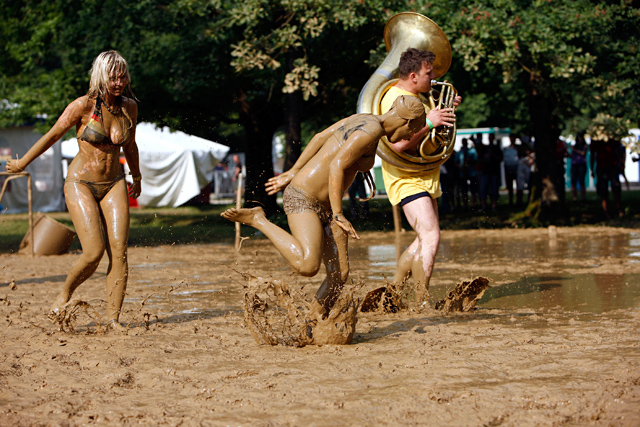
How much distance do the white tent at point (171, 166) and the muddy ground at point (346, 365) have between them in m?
17.6

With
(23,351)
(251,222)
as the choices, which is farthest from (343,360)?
(23,351)

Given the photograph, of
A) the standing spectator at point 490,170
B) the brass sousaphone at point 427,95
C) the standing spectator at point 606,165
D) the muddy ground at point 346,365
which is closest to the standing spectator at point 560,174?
the standing spectator at point 606,165

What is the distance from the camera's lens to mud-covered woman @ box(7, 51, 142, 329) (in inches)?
216

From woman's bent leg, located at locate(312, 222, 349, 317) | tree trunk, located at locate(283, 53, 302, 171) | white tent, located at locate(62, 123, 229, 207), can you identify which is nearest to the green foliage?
tree trunk, located at locate(283, 53, 302, 171)

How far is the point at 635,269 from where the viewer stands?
28.0 feet

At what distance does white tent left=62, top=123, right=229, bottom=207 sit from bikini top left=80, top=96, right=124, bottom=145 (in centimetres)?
1950

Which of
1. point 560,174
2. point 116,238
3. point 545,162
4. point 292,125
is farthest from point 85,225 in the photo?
point 560,174

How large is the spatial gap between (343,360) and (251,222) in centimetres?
125

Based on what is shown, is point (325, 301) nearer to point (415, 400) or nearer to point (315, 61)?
point (415, 400)

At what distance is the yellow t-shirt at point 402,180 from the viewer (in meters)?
6.30

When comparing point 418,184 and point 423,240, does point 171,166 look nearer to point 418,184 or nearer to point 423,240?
point 418,184

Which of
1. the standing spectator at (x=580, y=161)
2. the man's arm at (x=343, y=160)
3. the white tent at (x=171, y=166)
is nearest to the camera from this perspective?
the man's arm at (x=343, y=160)

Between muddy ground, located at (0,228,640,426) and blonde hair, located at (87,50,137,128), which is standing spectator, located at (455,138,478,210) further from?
blonde hair, located at (87,50,137,128)

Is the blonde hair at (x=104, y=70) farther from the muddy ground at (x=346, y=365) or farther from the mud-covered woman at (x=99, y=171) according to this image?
the muddy ground at (x=346, y=365)
